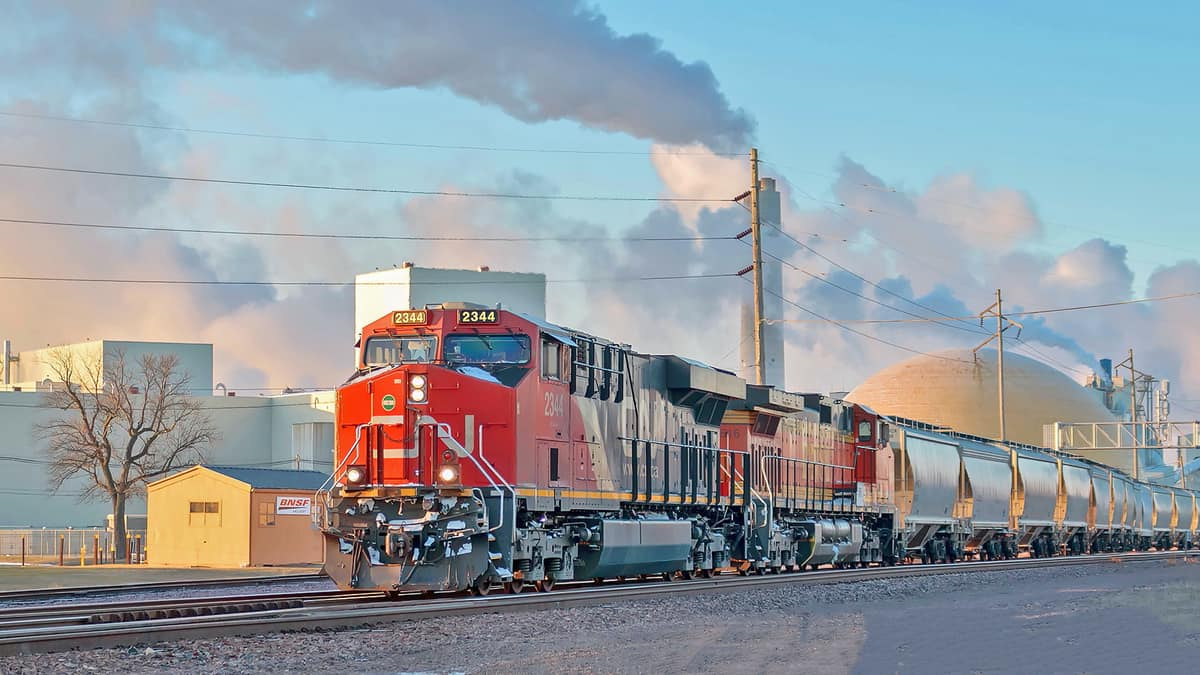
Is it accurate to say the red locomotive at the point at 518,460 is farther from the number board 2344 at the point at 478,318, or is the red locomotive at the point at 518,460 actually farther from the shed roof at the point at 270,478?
the shed roof at the point at 270,478

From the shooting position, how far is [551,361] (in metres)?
20.0

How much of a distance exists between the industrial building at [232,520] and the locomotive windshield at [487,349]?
24.6 meters

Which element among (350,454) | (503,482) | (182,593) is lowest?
(182,593)

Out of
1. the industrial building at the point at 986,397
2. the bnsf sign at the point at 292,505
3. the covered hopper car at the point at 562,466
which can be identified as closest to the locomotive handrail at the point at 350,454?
the covered hopper car at the point at 562,466

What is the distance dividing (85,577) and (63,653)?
24.4 meters

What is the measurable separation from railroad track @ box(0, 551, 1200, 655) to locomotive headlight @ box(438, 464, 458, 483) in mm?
1617

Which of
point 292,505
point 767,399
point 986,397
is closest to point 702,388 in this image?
point 767,399

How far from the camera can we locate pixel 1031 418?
321 feet

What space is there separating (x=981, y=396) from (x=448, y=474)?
3276 inches

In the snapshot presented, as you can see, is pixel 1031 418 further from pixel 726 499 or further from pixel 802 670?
pixel 802 670

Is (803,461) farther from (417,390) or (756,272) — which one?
(417,390)

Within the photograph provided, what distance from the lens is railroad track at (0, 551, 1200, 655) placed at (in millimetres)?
12469

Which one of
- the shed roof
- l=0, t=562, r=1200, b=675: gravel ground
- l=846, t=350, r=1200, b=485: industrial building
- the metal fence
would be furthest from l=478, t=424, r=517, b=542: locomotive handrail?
l=846, t=350, r=1200, b=485: industrial building

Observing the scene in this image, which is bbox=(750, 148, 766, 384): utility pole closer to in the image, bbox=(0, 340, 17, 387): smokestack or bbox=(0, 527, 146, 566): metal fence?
bbox=(0, 527, 146, 566): metal fence
